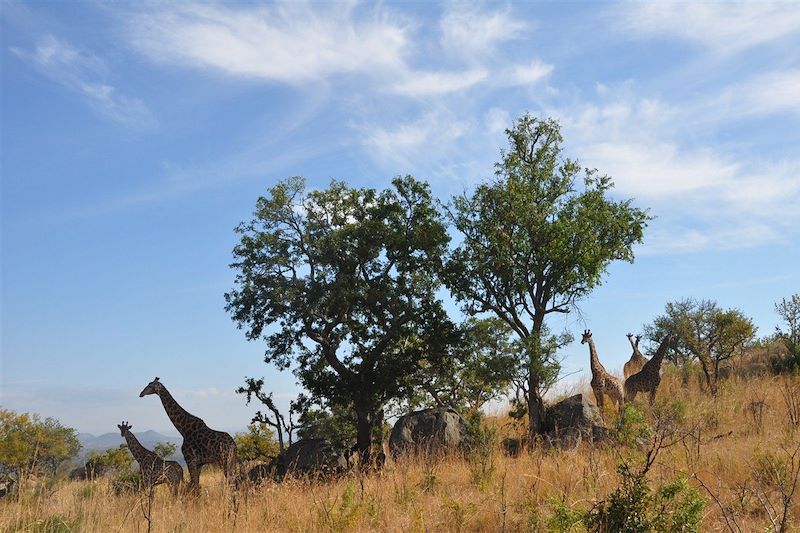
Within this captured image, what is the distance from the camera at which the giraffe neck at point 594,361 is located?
71.1ft

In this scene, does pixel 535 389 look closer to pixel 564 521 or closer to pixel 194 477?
pixel 194 477

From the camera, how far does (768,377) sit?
2466cm

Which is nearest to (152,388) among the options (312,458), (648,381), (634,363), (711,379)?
(312,458)

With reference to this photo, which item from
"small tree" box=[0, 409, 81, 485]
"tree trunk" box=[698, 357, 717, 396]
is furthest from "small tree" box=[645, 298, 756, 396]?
"small tree" box=[0, 409, 81, 485]

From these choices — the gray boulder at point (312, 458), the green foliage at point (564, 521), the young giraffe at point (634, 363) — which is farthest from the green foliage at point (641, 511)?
the young giraffe at point (634, 363)

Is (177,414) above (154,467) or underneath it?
above

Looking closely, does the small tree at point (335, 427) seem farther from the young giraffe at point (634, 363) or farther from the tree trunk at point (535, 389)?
the young giraffe at point (634, 363)

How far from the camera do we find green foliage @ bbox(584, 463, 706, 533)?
8.14 meters

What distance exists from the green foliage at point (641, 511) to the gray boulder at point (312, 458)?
11.0 meters

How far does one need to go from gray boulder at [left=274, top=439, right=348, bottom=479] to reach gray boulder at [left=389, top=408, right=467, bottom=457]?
1.62m

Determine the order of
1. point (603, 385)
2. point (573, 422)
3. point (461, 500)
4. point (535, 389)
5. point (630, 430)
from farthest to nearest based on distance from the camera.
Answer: point (603, 385) → point (535, 389) → point (573, 422) → point (630, 430) → point (461, 500)

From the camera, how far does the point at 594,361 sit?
21.9 meters

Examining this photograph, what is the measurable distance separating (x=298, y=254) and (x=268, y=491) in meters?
11.2

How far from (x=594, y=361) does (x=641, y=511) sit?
1387 cm
